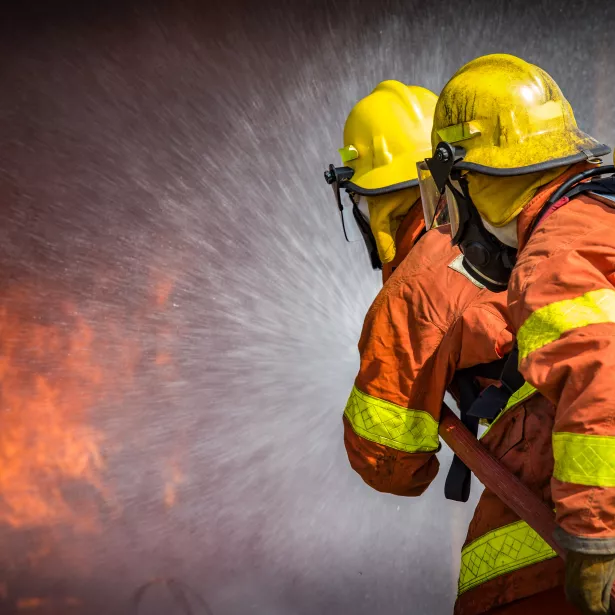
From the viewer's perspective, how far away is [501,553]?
1931 mm

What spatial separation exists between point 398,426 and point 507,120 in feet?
2.53

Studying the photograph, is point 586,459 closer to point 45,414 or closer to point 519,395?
point 519,395

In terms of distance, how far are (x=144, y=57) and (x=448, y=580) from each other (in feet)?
10.9

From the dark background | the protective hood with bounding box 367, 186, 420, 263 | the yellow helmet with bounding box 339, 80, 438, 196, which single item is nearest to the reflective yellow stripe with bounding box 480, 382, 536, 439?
the protective hood with bounding box 367, 186, 420, 263

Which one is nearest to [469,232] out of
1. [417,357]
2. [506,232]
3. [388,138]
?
[506,232]

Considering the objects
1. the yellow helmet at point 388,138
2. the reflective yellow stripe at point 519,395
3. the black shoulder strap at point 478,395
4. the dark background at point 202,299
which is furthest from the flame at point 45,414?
the reflective yellow stripe at point 519,395

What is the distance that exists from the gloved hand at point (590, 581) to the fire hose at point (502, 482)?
62mm

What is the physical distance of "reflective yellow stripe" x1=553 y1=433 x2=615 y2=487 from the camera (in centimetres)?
134

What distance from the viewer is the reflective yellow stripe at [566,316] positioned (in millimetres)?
1369

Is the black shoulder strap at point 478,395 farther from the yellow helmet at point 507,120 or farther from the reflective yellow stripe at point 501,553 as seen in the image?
the yellow helmet at point 507,120

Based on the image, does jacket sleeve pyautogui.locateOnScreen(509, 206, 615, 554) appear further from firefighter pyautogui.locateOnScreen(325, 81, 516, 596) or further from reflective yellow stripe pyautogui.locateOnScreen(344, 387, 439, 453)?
reflective yellow stripe pyautogui.locateOnScreen(344, 387, 439, 453)

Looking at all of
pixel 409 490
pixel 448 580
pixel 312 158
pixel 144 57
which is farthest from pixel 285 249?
pixel 409 490

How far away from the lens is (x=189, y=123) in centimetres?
516

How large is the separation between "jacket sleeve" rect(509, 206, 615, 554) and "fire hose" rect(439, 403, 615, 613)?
0.58 ft
